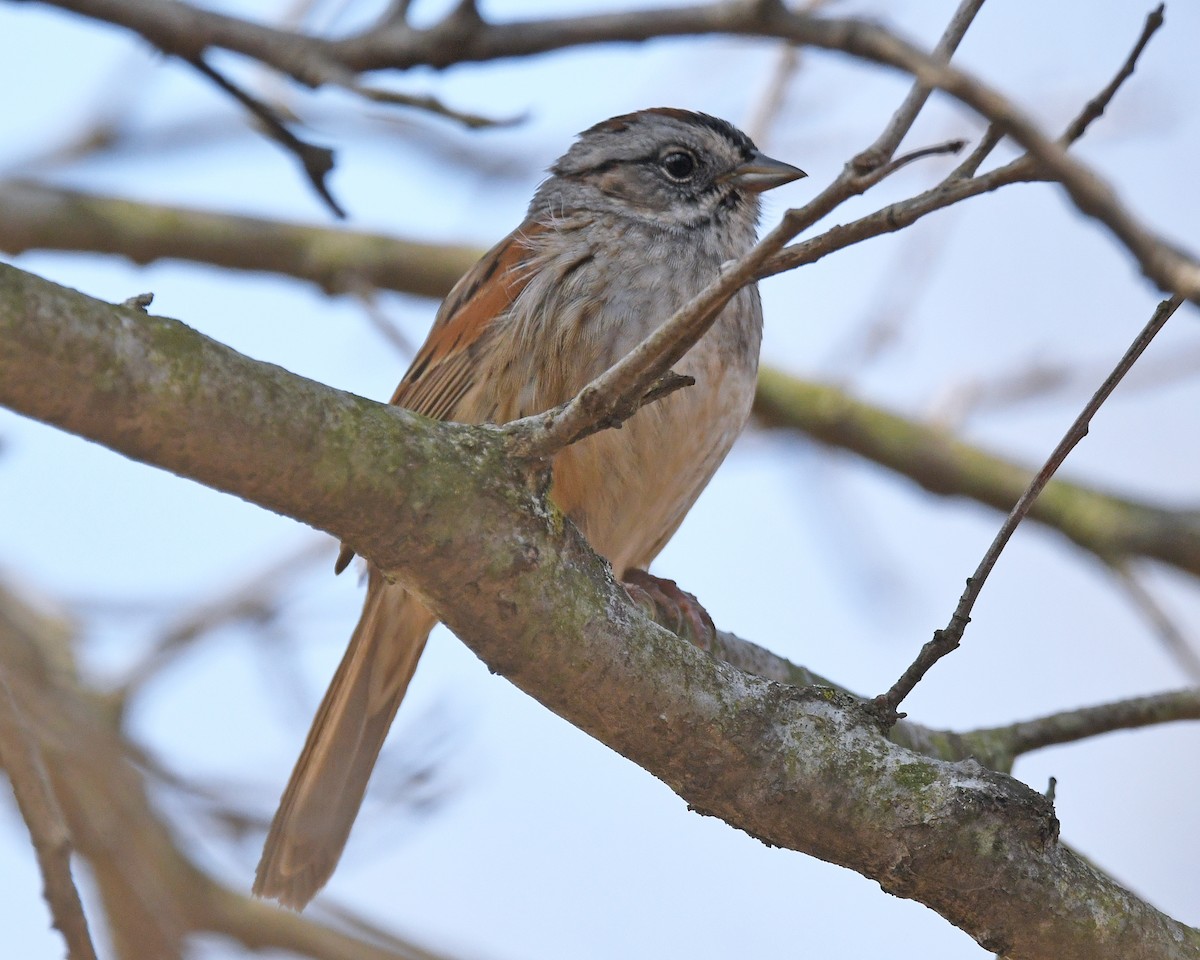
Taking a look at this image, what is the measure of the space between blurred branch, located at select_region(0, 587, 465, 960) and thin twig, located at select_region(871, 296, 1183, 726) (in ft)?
4.34

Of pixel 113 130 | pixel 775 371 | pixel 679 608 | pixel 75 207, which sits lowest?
pixel 679 608

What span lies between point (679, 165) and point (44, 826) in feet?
9.86

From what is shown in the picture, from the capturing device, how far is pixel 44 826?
7.30 feet

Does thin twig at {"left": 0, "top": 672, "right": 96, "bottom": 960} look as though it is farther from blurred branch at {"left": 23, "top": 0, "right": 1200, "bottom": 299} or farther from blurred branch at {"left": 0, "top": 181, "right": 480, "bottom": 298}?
blurred branch at {"left": 0, "top": 181, "right": 480, "bottom": 298}

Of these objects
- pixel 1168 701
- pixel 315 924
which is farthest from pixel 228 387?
pixel 315 924

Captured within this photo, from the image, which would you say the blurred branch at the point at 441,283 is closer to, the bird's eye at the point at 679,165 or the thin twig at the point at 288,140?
the bird's eye at the point at 679,165

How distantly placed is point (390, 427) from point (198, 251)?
126 inches

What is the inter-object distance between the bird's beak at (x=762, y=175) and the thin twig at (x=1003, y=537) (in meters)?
2.20

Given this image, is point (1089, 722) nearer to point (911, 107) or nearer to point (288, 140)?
point (911, 107)

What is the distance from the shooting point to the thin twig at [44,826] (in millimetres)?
2152

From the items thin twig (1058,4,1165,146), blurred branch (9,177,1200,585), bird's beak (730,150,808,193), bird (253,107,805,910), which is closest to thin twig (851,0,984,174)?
thin twig (1058,4,1165,146)

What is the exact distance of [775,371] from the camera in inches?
214

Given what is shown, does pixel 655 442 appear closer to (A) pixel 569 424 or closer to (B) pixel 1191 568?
(A) pixel 569 424

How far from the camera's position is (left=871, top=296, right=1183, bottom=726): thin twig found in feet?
7.33
